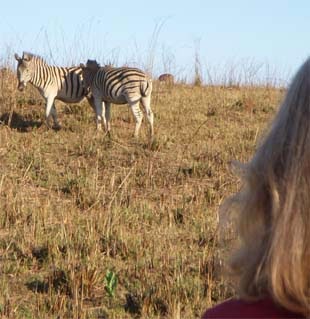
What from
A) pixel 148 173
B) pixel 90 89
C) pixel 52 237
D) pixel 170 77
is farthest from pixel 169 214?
pixel 170 77

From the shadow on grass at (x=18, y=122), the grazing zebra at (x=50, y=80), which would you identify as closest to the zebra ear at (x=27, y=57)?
the grazing zebra at (x=50, y=80)

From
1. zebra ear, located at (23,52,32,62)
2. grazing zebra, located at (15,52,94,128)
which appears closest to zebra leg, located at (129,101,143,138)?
grazing zebra, located at (15,52,94,128)

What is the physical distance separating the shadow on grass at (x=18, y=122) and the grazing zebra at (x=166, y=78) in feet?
16.5

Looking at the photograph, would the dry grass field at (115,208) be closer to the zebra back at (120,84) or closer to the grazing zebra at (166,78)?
the zebra back at (120,84)

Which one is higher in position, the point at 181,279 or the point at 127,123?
the point at 127,123

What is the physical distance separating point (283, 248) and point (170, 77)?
56.2ft

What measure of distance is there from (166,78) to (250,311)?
16.9 m

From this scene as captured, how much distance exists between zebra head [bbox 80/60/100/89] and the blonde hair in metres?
13.1

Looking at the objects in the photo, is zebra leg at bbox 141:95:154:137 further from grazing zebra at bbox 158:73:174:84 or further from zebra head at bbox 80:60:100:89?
grazing zebra at bbox 158:73:174:84

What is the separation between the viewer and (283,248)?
1758 mm

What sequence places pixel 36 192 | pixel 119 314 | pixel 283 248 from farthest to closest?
1. pixel 36 192
2. pixel 119 314
3. pixel 283 248

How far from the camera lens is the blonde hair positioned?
69.0 inches

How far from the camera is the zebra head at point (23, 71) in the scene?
14383 mm

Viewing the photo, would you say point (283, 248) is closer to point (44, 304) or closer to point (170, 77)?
point (44, 304)
